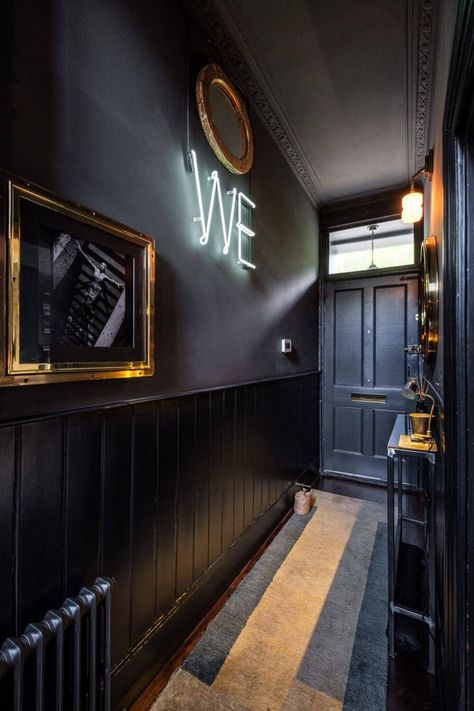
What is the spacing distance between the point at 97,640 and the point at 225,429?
3.59 ft

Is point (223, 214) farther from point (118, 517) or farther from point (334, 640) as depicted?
point (334, 640)

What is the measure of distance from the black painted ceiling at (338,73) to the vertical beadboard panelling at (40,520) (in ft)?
7.59

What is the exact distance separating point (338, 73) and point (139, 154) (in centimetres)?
170

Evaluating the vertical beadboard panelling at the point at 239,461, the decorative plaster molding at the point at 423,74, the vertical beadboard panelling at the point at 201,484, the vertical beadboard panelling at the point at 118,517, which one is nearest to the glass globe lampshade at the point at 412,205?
the decorative plaster molding at the point at 423,74

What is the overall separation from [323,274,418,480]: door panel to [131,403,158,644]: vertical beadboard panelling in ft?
9.91

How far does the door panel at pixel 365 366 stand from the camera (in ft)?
11.8

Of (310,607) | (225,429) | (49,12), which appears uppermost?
(49,12)

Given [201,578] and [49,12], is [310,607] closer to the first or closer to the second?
[201,578]

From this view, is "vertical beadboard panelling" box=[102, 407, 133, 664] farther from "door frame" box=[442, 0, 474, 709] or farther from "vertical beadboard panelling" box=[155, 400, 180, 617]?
"door frame" box=[442, 0, 474, 709]

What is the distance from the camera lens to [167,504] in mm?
1466

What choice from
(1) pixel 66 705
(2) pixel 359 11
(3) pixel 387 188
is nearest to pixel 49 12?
(2) pixel 359 11

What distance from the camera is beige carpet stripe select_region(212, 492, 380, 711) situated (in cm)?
139

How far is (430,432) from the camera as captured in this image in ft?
6.01

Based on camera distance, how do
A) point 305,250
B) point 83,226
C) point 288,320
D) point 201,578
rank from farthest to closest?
1. point 305,250
2. point 288,320
3. point 201,578
4. point 83,226
